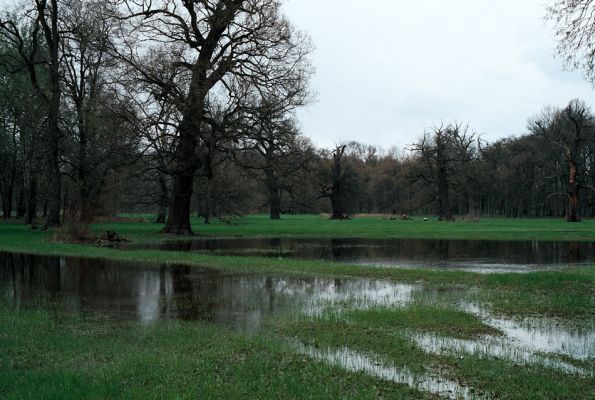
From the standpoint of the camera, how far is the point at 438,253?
2844 cm

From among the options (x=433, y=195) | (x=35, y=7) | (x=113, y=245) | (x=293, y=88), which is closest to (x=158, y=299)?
(x=113, y=245)

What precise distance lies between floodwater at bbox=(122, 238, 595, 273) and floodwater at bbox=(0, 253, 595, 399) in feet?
22.0

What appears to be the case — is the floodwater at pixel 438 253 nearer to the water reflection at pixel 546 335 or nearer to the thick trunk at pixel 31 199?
the water reflection at pixel 546 335

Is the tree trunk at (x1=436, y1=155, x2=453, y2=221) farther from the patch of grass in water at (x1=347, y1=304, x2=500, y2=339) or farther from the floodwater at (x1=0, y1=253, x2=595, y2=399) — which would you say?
the patch of grass in water at (x1=347, y1=304, x2=500, y2=339)

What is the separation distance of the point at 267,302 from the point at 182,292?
8.91 ft

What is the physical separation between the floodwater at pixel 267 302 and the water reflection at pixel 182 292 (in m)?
0.02

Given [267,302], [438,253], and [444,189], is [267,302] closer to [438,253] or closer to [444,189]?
[438,253]

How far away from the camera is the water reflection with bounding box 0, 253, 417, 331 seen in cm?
1234

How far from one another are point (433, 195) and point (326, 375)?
7873cm

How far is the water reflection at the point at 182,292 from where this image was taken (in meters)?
12.3

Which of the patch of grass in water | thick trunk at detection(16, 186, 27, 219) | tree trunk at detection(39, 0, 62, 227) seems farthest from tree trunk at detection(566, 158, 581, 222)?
thick trunk at detection(16, 186, 27, 219)

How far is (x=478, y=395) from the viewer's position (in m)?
6.86

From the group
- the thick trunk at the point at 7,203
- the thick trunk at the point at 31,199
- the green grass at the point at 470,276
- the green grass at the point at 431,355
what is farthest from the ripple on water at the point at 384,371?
the thick trunk at the point at 7,203

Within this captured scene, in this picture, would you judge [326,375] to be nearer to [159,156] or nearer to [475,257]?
[475,257]
